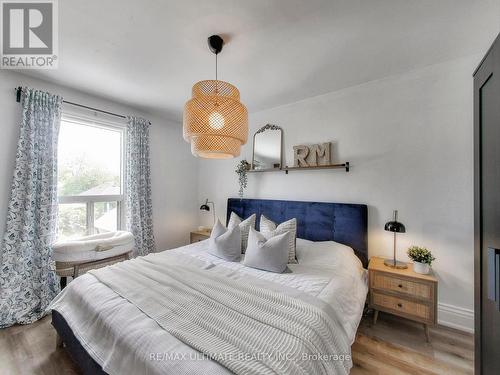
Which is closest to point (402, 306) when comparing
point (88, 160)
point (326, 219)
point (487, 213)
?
point (326, 219)

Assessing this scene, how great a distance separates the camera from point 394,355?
1698mm

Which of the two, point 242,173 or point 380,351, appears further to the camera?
point 242,173

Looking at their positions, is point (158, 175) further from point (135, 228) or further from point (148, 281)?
point (148, 281)

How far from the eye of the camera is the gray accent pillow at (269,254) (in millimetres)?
1892

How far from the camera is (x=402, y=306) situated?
75.7 inches

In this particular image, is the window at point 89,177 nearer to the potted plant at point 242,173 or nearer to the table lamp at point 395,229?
the potted plant at point 242,173

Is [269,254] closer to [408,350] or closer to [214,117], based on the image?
[214,117]

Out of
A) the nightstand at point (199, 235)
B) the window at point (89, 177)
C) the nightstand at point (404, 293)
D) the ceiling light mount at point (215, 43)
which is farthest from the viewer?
the nightstand at point (199, 235)

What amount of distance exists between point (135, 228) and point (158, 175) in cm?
92

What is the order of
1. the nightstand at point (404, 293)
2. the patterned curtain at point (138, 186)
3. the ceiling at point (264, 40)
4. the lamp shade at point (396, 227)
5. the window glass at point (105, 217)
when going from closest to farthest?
the ceiling at point (264, 40), the nightstand at point (404, 293), the lamp shade at point (396, 227), the window glass at point (105, 217), the patterned curtain at point (138, 186)

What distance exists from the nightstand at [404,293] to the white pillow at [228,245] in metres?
1.35

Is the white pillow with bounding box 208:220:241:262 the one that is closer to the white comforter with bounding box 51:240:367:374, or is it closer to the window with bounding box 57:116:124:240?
the white comforter with bounding box 51:240:367:374

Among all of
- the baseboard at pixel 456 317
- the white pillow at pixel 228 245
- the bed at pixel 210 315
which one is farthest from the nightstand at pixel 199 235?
the baseboard at pixel 456 317

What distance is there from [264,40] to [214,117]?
2.76 feet
